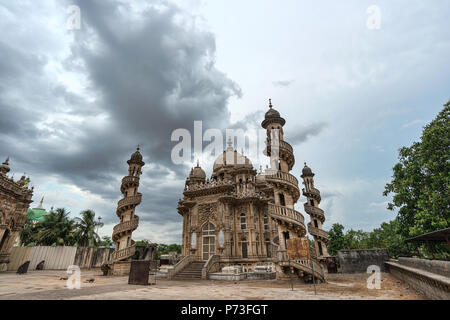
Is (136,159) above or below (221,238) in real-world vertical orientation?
above

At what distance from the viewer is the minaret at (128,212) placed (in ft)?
70.5

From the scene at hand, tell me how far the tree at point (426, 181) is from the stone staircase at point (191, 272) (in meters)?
17.1

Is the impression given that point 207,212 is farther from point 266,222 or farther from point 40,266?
point 40,266

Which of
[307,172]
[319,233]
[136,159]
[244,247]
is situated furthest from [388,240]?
[136,159]

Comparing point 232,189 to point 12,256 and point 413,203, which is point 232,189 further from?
point 12,256

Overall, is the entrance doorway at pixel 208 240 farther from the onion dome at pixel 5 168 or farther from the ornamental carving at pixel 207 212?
the onion dome at pixel 5 168

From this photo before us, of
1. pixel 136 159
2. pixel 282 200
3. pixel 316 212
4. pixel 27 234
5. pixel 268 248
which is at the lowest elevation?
pixel 268 248

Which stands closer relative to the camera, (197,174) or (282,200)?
(282,200)

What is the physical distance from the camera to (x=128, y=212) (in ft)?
76.3

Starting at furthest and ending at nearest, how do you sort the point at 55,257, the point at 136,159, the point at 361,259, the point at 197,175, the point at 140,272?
the point at 197,175 → the point at 55,257 → the point at 136,159 → the point at 361,259 → the point at 140,272

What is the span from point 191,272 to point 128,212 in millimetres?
9720

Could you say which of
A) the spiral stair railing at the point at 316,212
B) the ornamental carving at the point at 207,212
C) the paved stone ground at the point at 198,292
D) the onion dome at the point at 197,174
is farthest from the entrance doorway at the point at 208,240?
the spiral stair railing at the point at 316,212
